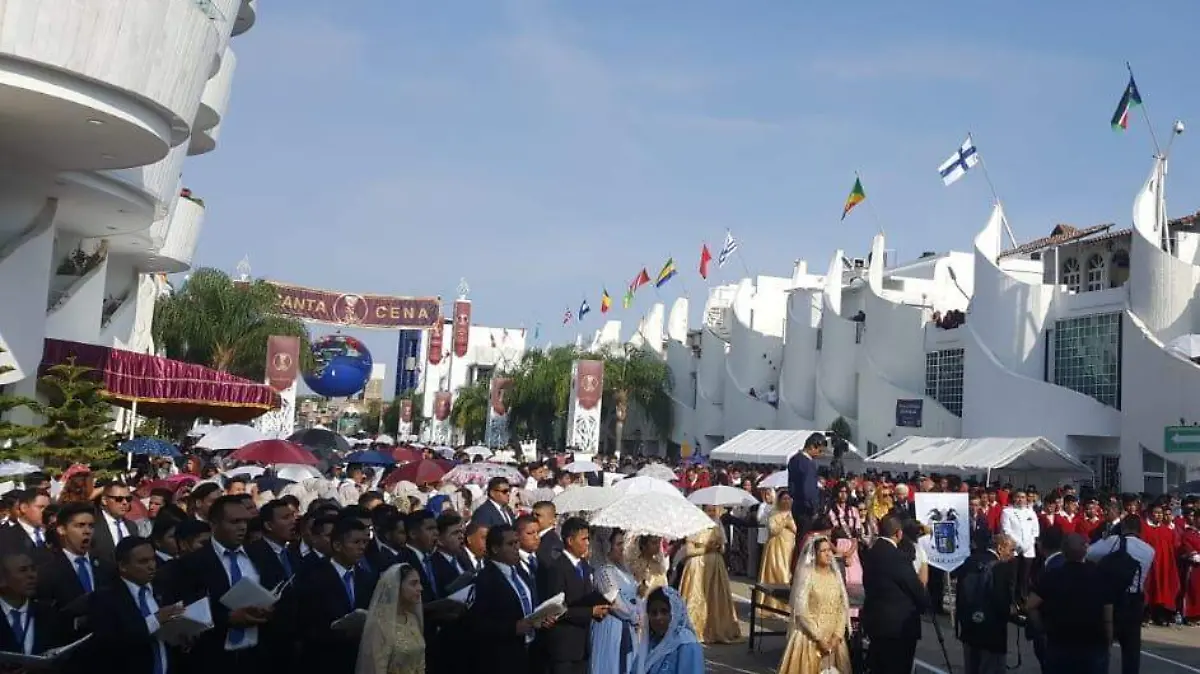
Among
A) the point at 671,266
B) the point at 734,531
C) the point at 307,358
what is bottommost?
the point at 734,531

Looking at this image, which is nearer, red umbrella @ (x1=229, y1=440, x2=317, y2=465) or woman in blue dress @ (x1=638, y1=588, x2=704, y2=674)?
woman in blue dress @ (x1=638, y1=588, x2=704, y2=674)

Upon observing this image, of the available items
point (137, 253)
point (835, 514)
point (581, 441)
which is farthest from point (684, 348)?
point (835, 514)

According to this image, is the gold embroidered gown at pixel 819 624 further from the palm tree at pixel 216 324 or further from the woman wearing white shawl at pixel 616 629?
the palm tree at pixel 216 324

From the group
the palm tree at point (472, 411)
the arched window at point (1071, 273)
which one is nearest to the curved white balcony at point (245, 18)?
the arched window at point (1071, 273)

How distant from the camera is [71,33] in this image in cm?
1476

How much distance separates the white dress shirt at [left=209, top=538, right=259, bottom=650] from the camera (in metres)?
6.79

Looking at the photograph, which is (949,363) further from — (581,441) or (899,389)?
(581,441)

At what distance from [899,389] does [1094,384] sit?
30.2 feet

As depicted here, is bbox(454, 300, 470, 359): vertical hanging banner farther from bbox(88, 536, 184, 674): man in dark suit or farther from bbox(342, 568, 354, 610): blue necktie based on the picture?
bbox(88, 536, 184, 674): man in dark suit

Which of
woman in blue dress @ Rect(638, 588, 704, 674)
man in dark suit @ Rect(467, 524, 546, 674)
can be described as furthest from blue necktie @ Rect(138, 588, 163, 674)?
woman in blue dress @ Rect(638, 588, 704, 674)

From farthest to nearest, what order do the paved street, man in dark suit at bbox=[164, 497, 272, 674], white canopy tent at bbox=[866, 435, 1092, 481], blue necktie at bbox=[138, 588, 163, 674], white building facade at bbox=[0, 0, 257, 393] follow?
white canopy tent at bbox=[866, 435, 1092, 481] → white building facade at bbox=[0, 0, 257, 393] → the paved street → man in dark suit at bbox=[164, 497, 272, 674] → blue necktie at bbox=[138, 588, 163, 674]

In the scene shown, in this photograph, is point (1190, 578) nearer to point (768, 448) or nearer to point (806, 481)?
point (806, 481)

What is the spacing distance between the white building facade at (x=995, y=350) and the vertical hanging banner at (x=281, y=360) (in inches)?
761

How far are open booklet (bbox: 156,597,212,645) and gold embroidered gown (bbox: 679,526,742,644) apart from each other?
7.19 metres
